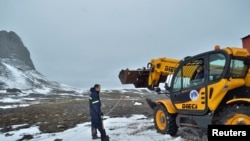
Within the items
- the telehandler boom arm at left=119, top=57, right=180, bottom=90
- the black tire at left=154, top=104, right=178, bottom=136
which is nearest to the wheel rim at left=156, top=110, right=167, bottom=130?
the black tire at left=154, top=104, right=178, bottom=136

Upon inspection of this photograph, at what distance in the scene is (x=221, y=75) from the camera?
8125mm

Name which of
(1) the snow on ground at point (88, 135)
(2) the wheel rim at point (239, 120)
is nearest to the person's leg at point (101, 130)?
(1) the snow on ground at point (88, 135)

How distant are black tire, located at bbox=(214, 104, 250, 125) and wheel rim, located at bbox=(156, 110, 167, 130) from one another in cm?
287

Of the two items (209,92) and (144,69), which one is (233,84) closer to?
(209,92)

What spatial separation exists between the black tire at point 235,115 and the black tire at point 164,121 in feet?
7.73

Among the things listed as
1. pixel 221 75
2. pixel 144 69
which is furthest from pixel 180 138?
pixel 144 69

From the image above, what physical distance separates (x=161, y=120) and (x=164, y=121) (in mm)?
186

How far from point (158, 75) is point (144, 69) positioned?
89cm

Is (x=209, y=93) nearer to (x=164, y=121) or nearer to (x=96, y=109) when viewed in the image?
(x=164, y=121)

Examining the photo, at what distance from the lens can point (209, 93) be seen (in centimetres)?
830

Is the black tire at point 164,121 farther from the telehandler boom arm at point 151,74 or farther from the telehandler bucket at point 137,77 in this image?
the telehandler bucket at point 137,77

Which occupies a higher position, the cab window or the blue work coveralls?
the cab window

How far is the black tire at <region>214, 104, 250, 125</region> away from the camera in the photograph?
23.3 feet

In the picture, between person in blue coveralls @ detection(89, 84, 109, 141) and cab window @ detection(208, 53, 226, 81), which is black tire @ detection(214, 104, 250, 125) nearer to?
cab window @ detection(208, 53, 226, 81)
